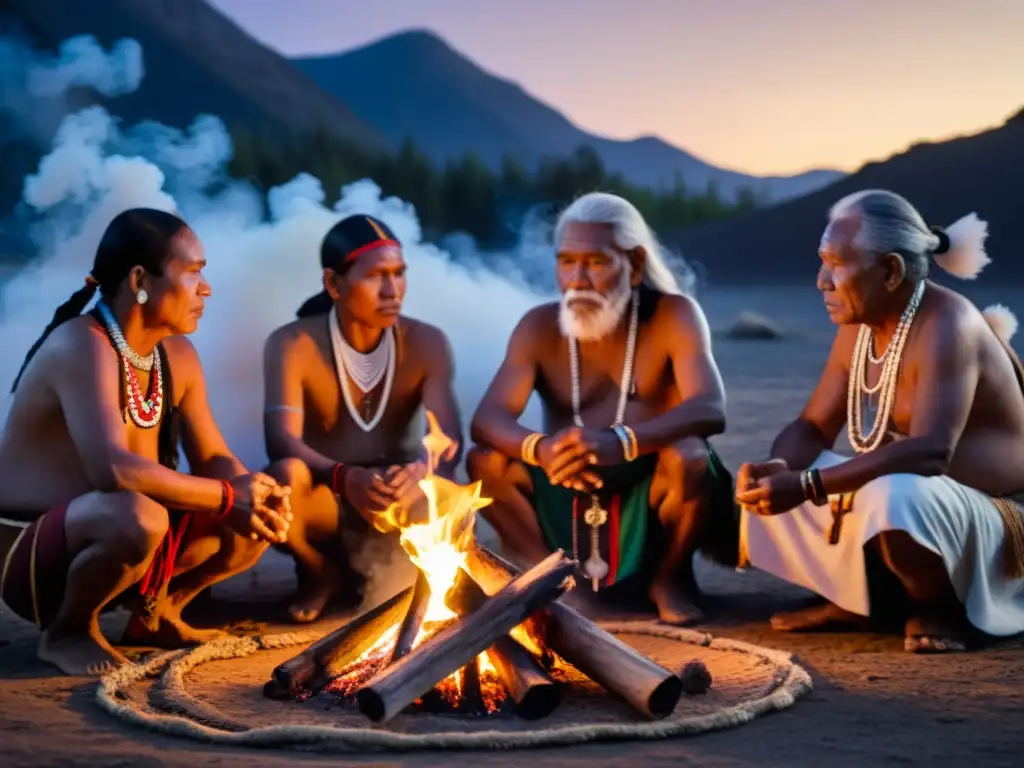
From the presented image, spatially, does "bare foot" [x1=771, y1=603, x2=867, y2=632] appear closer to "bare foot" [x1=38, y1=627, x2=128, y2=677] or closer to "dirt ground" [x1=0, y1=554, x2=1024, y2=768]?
"dirt ground" [x1=0, y1=554, x2=1024, y2=768]

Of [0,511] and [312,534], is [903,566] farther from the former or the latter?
[0,511]

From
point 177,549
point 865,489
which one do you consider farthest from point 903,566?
point 177,549

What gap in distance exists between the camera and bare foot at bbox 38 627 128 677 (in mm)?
4668

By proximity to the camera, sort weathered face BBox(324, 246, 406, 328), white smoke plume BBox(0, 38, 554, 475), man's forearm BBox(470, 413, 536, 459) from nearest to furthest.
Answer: man's forearm BBox(470, 413, 536, 459) < weathered face BBox(324, 246, 406, 328) < white smoke plume BBox(0, 38, 554, 475)

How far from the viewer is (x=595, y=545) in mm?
5777

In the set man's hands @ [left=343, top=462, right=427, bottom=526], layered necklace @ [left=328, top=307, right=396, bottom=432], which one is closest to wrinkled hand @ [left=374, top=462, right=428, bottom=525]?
man's hands @ [left=343, top=462, right=427, bottom=526]

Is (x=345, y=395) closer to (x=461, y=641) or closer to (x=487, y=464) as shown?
(x=487, y=464)

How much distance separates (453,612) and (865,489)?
5.38ft

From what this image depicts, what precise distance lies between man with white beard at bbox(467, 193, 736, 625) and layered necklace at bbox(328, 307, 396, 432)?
50 centimetres

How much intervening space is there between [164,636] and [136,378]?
96 cm

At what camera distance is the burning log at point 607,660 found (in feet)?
13.0

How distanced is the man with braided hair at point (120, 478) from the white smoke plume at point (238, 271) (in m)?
2.67

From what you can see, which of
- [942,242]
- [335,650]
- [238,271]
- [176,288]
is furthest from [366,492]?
[238,271]

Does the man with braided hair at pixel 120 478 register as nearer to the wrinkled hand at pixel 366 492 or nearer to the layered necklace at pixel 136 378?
the layered necklace at pixel 136 378
